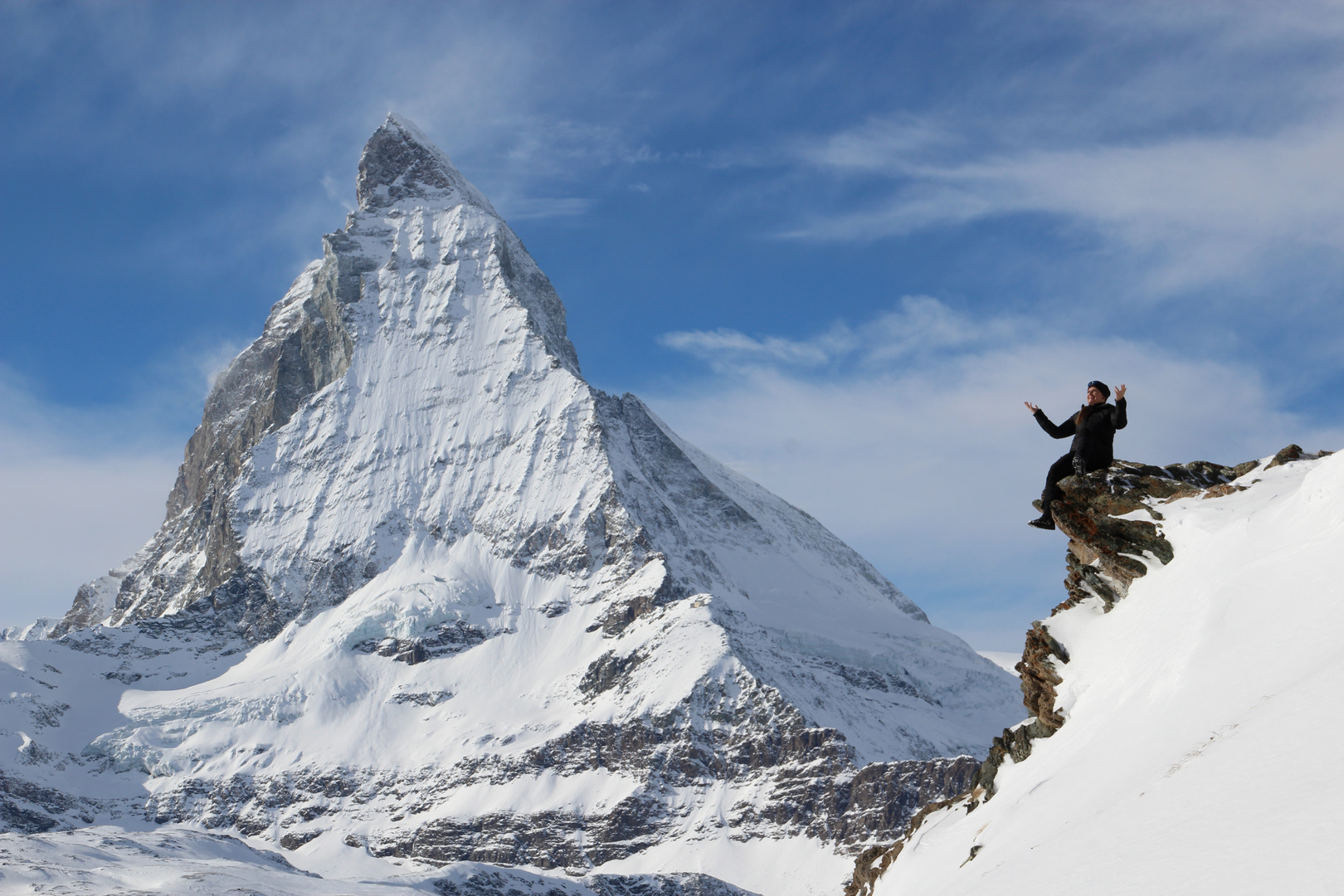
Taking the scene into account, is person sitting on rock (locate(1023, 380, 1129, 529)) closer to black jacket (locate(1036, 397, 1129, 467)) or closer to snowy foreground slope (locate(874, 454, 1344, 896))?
black jacket (locate(1036, 397, 1129, 467))

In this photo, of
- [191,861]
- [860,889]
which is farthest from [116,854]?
[860,889]

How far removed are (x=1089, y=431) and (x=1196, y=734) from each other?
27.2 ft

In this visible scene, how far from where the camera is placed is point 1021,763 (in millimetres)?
26531

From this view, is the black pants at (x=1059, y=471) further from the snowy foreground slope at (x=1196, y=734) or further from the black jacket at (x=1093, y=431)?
the snowy foreground slope at (x=1196, y=734)

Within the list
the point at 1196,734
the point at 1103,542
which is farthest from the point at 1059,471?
the point at 1196,734

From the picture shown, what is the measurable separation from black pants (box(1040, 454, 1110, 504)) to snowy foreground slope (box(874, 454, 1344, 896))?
5.51 feet

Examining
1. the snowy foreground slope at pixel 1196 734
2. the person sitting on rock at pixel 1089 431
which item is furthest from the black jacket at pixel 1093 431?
the snowy foreground slope at pixel 1196 734

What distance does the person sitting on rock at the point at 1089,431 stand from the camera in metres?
24.1

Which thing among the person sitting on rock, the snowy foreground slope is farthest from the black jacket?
the snowy foreground slope

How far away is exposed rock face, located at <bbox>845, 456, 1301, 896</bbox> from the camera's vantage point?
25.7 m

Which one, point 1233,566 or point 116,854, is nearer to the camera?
point 1233,566

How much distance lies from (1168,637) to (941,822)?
922 cm

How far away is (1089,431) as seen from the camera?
24984mm

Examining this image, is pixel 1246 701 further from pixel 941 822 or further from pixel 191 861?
pixel 191 861
